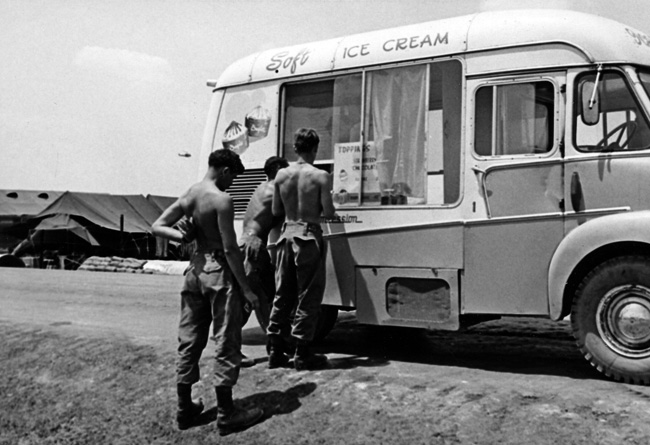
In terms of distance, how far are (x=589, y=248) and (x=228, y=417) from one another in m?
3.07

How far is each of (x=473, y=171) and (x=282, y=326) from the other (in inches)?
86.4

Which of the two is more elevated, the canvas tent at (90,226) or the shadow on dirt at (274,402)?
the canvas tent at (90,226)

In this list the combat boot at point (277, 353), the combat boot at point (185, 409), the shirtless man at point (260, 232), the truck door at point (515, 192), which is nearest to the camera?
the combat boot at point (185, 409)

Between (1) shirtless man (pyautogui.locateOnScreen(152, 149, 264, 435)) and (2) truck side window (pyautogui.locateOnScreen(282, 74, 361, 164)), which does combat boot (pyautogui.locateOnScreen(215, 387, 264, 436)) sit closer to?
(1) shirtless man (pyautogui.locateOnScreen(152, 149, 264, 435))

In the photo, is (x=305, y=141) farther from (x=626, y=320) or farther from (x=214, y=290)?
(x=626, y=320)

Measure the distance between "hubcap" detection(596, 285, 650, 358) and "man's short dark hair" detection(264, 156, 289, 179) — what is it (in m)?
3.13

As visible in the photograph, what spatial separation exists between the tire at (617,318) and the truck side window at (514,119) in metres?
1.17

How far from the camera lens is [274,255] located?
7688 mm

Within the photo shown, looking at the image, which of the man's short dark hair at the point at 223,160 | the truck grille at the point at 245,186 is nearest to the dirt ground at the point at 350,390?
the truck grille at the point at 245,186

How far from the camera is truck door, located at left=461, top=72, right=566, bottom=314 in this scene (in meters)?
6.29

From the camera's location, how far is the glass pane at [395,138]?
7.07 metres

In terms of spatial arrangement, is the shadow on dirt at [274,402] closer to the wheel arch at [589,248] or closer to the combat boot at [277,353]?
the combat boot at [277,353]

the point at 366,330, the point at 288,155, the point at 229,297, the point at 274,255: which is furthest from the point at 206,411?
the point at 366,330

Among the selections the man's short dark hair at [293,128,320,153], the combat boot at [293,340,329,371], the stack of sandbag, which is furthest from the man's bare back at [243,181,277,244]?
the stack of sandbag
